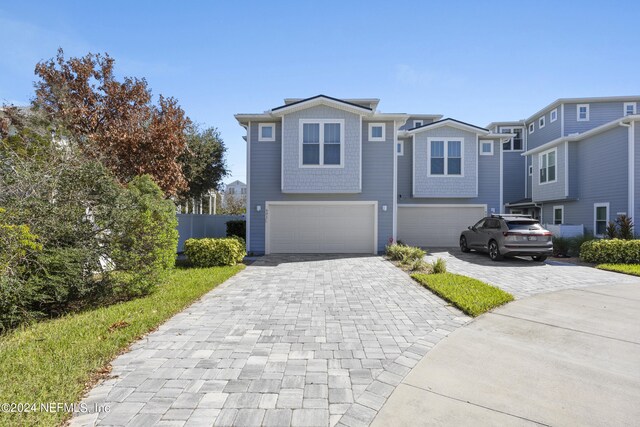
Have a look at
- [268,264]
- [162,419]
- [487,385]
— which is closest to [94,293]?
[162,419]

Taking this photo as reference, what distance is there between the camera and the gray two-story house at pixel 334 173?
1305 centimetres

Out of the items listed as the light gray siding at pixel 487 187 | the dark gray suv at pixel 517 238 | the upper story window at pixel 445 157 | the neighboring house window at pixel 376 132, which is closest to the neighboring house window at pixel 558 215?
the light gray siding at pixel 487 187

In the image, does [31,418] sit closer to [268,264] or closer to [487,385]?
[487,385]

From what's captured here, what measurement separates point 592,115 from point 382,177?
16.6 m

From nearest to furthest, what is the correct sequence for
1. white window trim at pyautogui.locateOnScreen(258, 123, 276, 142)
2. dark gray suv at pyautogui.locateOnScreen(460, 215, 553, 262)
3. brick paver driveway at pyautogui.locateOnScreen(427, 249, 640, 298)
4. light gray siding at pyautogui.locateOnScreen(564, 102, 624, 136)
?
brick paver driveway at pyautogui.locateOnScreen(427, 249, 640, 298) → dark gray suv at pyautogui.locateOnScreen(460, 215, 553, 262) → white window trim at pyautogui.locateOnScreen(258, 123, 276, 142) → light gray siding at pyautogui.locateOnScreen(564, 102, 624, 136)

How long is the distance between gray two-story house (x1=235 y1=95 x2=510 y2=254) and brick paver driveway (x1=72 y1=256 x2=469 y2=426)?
22.0ft

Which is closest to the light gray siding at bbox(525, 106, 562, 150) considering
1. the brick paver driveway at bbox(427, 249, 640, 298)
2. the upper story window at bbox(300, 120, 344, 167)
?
the brick paver driveway at bbox(427, 249, 640, 298)

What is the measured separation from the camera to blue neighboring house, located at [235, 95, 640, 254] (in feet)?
42.9

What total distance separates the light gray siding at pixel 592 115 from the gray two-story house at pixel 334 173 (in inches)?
352

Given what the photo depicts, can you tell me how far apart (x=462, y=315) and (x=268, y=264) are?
23.2ft

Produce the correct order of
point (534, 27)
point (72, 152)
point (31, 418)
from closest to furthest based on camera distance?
1. point (31, 418)
2. point (72, 152)
3. point (534, 27)

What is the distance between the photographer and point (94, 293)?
6379 millimetres

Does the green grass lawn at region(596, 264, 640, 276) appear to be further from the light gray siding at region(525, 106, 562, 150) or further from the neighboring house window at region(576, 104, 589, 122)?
the neighboring house window at region(576, 104, 589, 122)

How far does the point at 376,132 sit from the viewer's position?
13.7 meters
